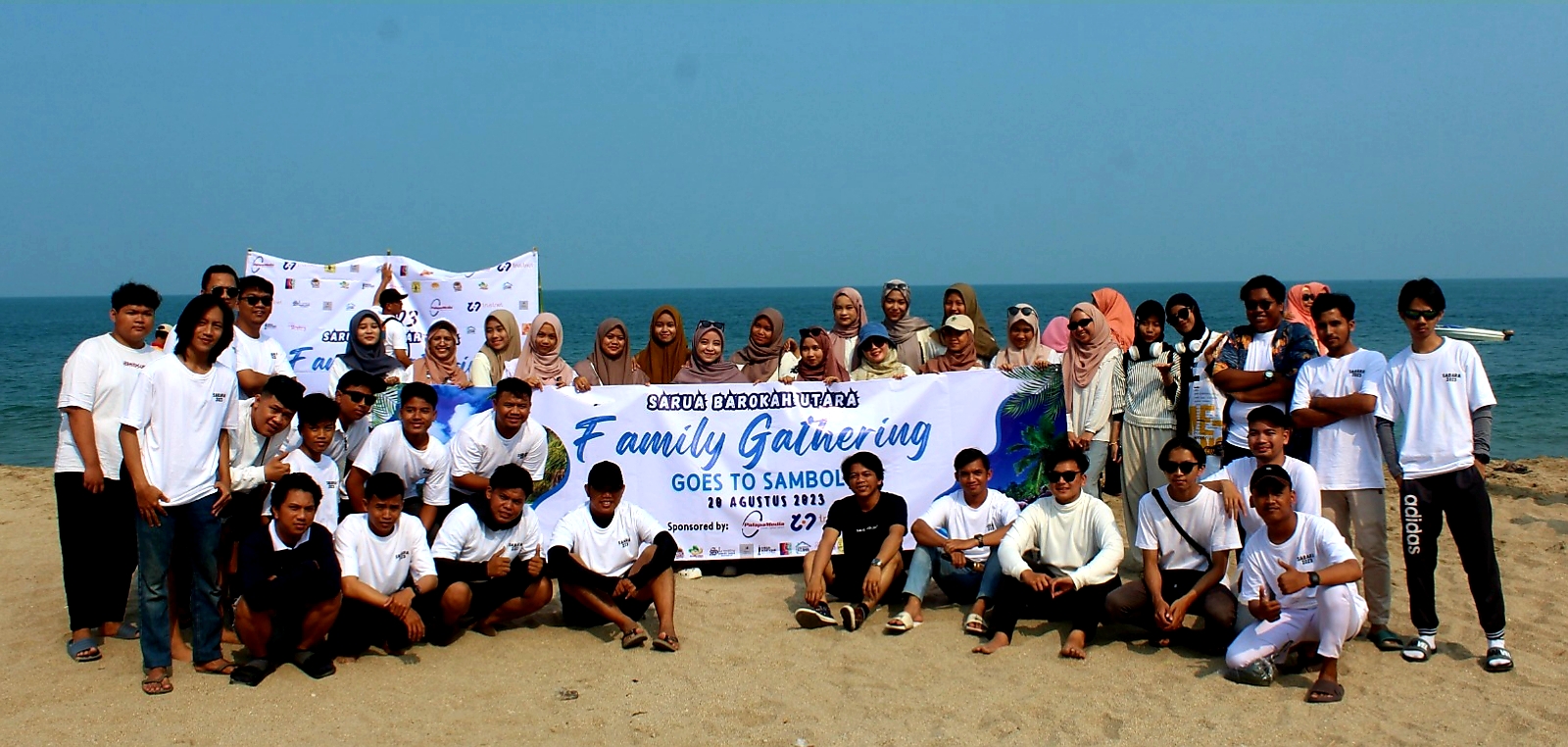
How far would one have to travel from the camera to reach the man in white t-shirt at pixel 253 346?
224 inches

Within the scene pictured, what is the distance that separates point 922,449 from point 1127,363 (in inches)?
52.3

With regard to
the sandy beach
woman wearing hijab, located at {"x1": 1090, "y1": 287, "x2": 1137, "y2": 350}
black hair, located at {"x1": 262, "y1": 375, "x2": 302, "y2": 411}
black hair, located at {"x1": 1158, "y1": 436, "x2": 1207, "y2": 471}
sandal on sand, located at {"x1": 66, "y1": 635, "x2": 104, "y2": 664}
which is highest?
woman wearing hijab, located at {"x1": 1090, "y1": 287, "x2": 1137, "y2": 350}

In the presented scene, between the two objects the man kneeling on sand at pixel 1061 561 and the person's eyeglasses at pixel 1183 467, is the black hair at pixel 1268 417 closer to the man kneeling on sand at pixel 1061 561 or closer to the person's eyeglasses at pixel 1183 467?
the person's eyeglasses at pixel 1183 467

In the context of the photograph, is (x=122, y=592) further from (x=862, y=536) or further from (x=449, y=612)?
(x=862, y=536)

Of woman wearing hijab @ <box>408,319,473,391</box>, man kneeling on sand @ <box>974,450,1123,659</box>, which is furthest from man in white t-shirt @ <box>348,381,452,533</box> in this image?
man kneeling on sand @ <box>974,450,1123,659</box>

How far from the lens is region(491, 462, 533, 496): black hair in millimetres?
5473

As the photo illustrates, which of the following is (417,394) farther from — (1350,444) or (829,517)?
(1350,444)

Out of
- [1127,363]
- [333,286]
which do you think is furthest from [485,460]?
[333,286]

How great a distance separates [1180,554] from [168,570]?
15.3 feet

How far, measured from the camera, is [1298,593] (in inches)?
191

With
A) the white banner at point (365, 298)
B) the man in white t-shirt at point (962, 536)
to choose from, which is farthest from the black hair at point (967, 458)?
the white banner at point (365, 298)

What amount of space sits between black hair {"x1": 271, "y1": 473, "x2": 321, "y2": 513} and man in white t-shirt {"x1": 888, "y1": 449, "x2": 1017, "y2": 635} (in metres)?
2.93

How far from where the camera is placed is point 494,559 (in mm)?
5496

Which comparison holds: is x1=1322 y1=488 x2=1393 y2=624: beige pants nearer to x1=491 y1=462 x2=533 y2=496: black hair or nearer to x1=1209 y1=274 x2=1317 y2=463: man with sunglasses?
x1=1209 y1=274 x2=1317 y2=463: man with sunglasses
